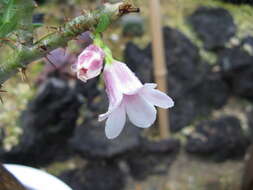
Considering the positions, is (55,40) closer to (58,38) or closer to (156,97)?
(58,38)

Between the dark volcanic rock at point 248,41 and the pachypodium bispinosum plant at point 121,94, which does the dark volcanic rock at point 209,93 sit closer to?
the dark volcanic rock at point 248,41

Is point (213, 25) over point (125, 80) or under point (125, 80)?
under

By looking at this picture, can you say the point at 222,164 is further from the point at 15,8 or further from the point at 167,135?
the point at 15,8

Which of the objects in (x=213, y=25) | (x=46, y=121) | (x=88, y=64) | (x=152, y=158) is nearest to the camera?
(x=88, y=64)

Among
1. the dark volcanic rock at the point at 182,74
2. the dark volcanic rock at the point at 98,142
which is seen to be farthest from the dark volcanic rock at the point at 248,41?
the dark volcanic rock at the point at 98,142

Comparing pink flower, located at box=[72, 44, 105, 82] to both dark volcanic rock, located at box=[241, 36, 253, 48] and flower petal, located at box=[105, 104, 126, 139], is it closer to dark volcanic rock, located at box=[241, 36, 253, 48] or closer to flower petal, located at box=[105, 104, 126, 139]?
flower petal, located at box=[105, 104, 126, 139]

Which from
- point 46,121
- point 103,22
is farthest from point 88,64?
point 46,121

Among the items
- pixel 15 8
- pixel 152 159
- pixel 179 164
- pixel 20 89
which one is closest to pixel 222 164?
pixel 179 164
